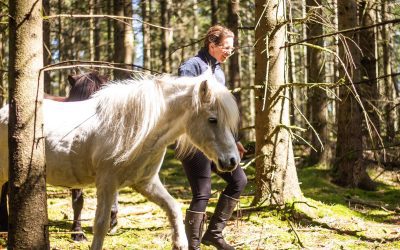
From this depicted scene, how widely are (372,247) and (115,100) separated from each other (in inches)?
125

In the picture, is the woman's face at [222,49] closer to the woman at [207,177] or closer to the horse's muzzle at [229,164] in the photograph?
the woman at [207,177]

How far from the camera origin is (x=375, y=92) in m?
11.1

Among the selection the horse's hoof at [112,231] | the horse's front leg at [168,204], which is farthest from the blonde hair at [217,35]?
the horse's hoof at [112,231]

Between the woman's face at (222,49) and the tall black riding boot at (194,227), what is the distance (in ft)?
5.22

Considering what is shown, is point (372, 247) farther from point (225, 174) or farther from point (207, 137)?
point (207, 137)

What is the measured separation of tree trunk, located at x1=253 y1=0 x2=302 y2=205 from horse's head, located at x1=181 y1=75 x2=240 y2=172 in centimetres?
225

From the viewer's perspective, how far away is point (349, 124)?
10.1m

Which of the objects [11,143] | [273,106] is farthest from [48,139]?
[273,106]

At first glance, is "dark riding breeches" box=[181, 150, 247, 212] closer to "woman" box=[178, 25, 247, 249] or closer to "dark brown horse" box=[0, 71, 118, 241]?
"woman" box=[178, 25, 247, 249]

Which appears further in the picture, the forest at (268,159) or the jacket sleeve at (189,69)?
the jacket sleeve at (189,69)

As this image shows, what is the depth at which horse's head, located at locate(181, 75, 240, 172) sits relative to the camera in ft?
13.8

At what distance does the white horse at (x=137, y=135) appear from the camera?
427cm

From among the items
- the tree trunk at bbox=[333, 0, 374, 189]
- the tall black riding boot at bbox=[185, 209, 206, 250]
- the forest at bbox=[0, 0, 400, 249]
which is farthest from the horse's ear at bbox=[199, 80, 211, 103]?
the tree trunk at bbox=[333, 0, 374, 189]

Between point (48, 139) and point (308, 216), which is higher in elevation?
point (48, 139)
